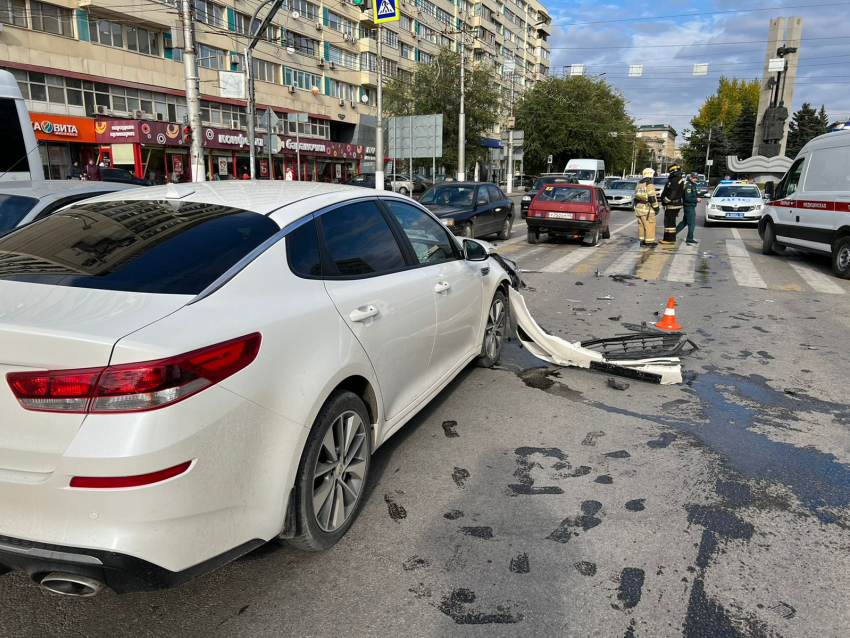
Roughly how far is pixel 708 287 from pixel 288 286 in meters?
9.38

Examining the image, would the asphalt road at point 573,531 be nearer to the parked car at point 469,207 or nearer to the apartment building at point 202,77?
the parked car at point 469,207

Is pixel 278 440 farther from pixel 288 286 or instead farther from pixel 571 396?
pixel 571 396

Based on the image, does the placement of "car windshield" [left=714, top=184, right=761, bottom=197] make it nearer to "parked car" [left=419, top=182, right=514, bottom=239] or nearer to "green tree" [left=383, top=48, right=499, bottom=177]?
"parked car" [left=419, top=182, right=514, bottom=239]

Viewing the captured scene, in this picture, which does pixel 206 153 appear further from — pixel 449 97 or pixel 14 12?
pixel 449 97

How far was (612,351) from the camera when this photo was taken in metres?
6.10

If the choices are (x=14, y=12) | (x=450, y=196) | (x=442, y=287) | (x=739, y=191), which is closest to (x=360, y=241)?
(x=442, y=287)

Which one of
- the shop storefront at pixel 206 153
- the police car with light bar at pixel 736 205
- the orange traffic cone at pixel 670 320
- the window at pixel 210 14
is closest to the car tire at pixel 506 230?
the police car with light bar at pixel 736 205

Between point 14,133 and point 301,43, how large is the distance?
41.1 m

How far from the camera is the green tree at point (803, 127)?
2657 inches

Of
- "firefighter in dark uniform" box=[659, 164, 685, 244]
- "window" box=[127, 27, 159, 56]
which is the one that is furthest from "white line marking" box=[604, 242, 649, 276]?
"window" box=[127, 27, 159, 56]

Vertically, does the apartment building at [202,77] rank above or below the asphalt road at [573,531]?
above

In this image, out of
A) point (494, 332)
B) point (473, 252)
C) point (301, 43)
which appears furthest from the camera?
point (301, 43)

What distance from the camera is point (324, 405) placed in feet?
8.86

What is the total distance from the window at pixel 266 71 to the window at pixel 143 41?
7960mm
